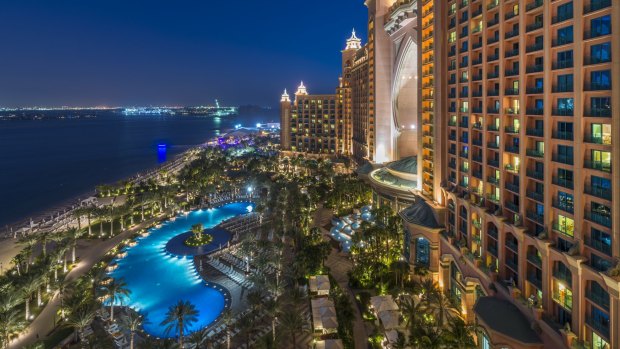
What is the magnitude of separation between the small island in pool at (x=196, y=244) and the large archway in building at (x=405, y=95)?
44.2 metres

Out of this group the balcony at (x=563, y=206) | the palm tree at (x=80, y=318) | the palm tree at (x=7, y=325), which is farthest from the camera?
the palm tree at (x=80, y=318)

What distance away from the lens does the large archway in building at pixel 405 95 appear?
78688 mm

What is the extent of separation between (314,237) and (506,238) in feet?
Answer: 88.2

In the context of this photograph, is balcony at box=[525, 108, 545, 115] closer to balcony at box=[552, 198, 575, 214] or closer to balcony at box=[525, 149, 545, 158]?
balcony at box=[525, 149, 545, 158]

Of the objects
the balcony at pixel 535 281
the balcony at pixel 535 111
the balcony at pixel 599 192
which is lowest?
the balcony at pixel 535 281

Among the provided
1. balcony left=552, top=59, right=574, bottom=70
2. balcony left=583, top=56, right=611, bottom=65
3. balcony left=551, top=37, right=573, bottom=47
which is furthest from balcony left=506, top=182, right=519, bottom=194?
balcony left=551, top=37, right=573, bottom=47

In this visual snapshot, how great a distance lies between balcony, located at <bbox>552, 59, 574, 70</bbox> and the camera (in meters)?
27.5

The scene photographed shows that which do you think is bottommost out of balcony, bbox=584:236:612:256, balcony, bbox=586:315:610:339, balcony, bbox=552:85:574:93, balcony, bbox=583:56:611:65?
balcony, bbox=586:315:610:339

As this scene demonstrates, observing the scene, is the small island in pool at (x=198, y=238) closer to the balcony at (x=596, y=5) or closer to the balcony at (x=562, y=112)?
the balcony at (x=562, y=112)

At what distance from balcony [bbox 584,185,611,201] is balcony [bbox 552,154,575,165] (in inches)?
85.0

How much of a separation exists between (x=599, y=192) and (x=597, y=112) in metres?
5.21

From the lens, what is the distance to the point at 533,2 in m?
31.5

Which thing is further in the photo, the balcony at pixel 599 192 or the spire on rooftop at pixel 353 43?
the spire on rooftop at pixel 353 43

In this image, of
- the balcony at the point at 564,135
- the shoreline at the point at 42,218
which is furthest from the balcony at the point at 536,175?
the shoreline at the point at 42,218
